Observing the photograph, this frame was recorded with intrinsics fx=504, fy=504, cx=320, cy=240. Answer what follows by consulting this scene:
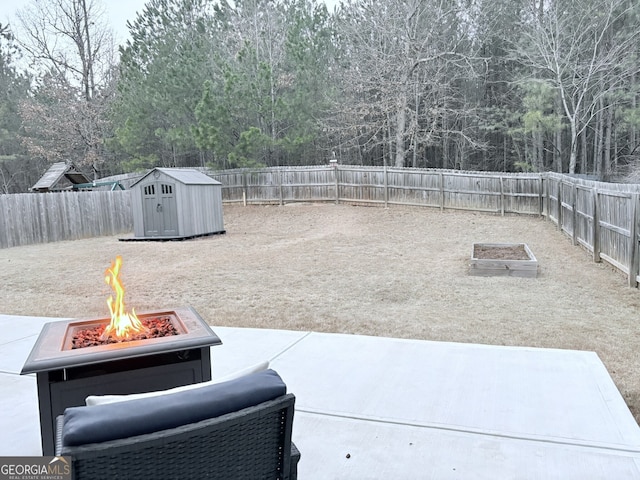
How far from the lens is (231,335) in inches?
156

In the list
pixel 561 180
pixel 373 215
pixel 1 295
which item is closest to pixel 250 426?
pixel 1 295

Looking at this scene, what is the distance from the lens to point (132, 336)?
2201 millimetres

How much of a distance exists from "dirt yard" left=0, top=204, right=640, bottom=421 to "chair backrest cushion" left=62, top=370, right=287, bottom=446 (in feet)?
8.85

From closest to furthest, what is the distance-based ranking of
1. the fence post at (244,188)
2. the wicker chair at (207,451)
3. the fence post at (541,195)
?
the wicker chair at (207,451)
the fence post at (541,195)
the fence post at (244,188)

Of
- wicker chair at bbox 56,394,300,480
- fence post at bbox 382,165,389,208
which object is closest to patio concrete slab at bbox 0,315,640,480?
wicker chair at bbox 56,394,300,480

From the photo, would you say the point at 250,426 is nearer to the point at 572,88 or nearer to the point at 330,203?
the point at 330,203

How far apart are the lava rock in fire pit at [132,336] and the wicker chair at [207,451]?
86cm

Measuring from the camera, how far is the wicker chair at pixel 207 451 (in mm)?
1042

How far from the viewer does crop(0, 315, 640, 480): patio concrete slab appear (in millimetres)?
2082

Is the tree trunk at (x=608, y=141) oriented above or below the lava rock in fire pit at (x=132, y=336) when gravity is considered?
above

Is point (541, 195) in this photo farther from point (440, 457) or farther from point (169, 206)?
point (440, 457)

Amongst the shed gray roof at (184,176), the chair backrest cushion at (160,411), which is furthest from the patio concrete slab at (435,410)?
the shed gray roof at (184,176)

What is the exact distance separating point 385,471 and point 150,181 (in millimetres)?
11497

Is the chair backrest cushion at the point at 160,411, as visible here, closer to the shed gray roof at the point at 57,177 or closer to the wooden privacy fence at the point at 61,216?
the wooden privacy fence at the point at 61,216
